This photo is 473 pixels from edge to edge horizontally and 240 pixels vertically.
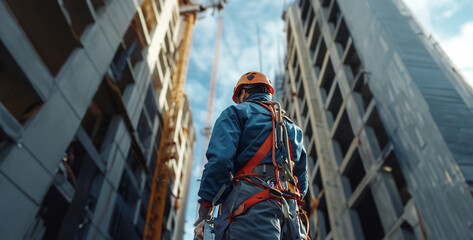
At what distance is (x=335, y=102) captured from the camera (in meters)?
23.2

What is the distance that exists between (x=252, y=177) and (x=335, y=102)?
21.3 m

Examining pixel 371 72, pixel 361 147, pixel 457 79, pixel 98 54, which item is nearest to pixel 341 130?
pixel 361 147

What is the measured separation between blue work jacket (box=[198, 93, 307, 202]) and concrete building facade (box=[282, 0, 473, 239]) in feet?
25.5

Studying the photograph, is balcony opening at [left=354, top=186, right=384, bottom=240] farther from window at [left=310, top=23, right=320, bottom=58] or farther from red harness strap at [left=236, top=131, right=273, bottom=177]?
red harness strap at [left=236, top=131, right=273, bottom=177]

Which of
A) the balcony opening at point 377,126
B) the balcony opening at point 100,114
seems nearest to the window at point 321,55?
the balcony opening at point 377,126

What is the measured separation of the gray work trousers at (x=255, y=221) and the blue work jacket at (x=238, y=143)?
17cm

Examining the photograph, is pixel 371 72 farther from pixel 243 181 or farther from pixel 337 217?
pixel 243 181

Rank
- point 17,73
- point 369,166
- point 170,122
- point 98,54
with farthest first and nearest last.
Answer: point 170,122, point 369,166, point 98,54, point 17,73

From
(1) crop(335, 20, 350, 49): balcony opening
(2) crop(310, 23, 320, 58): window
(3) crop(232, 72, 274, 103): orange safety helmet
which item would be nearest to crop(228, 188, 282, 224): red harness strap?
(3) crop(232, 72, 274, 103): orange safety helmet

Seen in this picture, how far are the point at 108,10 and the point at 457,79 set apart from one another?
50.0ft

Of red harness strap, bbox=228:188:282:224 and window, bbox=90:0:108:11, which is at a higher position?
red harness strap, bbox=228:188:282:224

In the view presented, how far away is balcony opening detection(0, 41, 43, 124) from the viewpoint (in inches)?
392

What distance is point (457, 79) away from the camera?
12.0 metres

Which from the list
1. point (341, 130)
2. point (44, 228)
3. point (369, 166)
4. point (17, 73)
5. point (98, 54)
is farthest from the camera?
point (341, 130)
